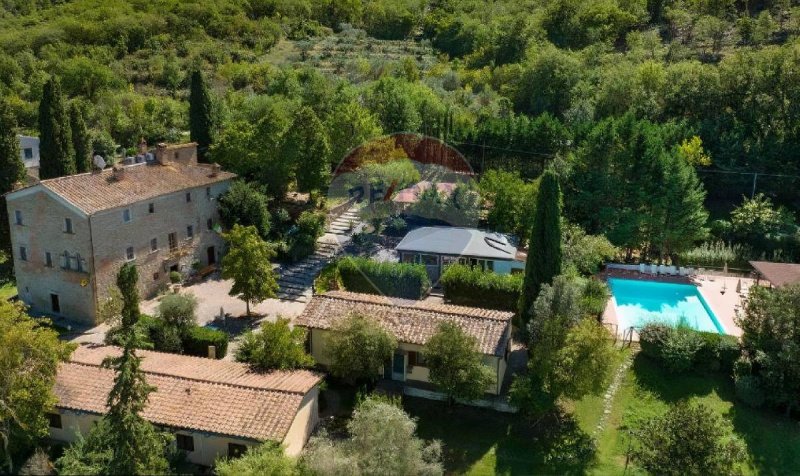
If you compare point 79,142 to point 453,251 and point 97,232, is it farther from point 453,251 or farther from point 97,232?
point 453,251

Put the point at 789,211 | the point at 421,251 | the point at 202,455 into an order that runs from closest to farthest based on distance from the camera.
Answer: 1. the point at 202,455
2. the point at 421,251
3. the point at 789,211

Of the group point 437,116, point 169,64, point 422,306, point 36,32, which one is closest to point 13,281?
point 422,306

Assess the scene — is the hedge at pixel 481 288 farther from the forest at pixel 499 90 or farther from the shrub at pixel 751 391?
the shrub at pixel 751 391

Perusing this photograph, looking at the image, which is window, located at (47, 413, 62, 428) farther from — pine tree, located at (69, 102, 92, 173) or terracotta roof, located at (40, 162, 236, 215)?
pine tree, located at (69, 102, 92, 173)

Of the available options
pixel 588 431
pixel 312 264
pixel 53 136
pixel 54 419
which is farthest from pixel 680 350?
pixel 53 136

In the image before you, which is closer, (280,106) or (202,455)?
(202,455)

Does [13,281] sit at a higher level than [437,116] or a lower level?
lower

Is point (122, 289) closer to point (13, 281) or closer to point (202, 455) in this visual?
point (202, 455)
